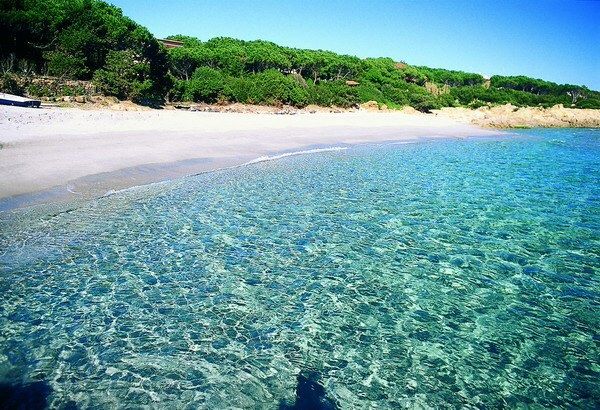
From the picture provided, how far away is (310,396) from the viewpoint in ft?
14.5

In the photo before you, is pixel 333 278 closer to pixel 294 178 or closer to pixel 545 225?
pixel 545 225

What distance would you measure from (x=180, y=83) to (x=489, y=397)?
130 ft

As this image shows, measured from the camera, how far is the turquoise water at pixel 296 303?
4590 millimetres

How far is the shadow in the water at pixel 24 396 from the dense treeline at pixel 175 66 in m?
30.2

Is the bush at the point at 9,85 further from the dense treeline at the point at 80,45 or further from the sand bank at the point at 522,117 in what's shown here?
the sand bank at the point at 522,117

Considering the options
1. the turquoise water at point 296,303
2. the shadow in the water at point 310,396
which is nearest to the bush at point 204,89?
the turquoise water at point 296,303

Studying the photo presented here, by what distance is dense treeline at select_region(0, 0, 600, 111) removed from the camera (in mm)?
31453

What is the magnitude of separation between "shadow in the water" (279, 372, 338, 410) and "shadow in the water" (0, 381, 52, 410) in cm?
259

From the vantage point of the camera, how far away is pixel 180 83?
38.5 metres

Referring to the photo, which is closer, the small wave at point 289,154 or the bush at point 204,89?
the small wave at point 289,154

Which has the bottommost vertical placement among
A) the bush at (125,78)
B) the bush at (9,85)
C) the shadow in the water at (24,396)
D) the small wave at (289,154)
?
the shadow in the water at (24,396)

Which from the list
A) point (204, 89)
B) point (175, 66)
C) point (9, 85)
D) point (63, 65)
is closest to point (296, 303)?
point (9, 85)

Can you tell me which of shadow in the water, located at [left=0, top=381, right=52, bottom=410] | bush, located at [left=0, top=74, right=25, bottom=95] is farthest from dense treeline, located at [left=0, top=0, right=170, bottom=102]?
shadow in the water, located at [left=0, top=381, right=52, bottom=410]

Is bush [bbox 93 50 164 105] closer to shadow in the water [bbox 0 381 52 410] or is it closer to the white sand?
the white sand
